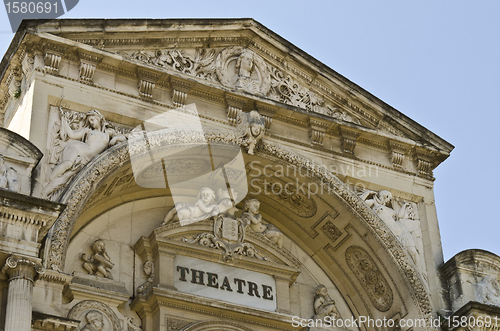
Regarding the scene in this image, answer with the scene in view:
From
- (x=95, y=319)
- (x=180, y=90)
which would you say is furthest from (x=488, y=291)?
(x=95, y=319)

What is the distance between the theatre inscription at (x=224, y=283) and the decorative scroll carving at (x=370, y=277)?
1.74m

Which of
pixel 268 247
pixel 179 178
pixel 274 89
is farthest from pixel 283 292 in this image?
pixel 274 89

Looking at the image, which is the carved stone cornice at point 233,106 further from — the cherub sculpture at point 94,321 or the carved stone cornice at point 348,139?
the cherub sculpture at point 94,321

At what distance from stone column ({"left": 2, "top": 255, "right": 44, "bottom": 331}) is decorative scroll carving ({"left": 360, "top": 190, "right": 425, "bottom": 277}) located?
23.2 ft

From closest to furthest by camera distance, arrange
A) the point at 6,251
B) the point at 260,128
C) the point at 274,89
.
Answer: the point at 6,251
the point at 260,128
the point at 274,89

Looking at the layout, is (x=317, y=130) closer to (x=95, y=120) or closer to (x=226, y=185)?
(x=226, y=185)

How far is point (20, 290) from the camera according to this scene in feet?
38.3

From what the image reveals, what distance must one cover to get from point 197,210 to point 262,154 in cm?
153

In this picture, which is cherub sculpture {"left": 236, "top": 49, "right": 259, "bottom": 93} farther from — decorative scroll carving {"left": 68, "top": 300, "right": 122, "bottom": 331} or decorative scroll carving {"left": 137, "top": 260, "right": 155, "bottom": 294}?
decorative scroll carving {"left": 68, "top": 300, "right": 122, "bottom": 331}

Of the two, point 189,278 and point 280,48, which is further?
point 280,48

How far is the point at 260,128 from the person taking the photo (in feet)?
53.0

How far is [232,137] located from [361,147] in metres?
2.88

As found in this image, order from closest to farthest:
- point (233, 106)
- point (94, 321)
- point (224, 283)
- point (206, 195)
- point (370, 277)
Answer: point (94, 321), point (224, 283), point (206, 195), point (233, 106), point (370, 277)

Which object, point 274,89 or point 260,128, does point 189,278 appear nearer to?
point 260,128
